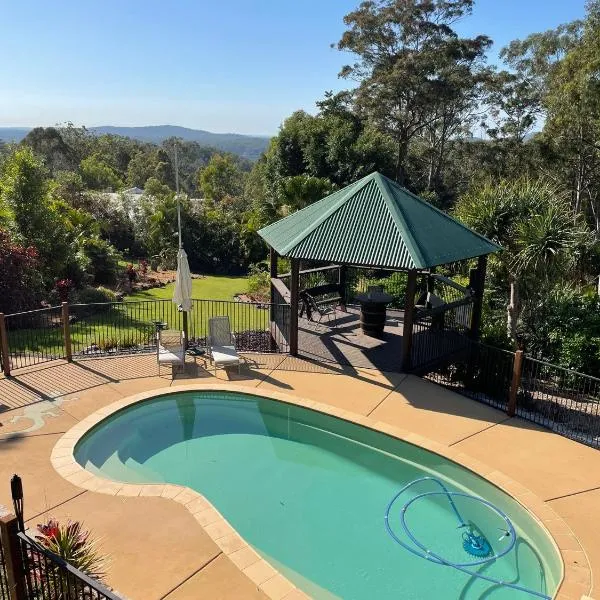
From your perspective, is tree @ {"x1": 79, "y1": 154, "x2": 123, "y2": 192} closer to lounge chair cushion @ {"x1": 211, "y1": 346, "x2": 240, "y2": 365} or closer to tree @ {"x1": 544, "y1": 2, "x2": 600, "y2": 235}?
tree @ {"x1": 544, "y1": 2, "x2": 600, "y2": 235}

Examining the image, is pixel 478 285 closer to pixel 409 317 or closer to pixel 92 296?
pixel 409 317

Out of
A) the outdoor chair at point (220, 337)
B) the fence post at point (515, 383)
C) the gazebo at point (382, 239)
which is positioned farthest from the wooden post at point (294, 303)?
the fence post at point (515, 383)

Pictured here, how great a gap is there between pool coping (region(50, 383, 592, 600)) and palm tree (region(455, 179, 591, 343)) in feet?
19.4

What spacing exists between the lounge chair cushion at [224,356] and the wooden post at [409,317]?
11.9 ft

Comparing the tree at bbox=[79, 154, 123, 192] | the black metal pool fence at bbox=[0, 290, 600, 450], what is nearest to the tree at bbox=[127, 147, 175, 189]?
the tree at bbox=[79, 154, 123, 192]

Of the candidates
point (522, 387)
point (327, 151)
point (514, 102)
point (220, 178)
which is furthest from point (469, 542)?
point (220, 178)

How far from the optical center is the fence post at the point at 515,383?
9570 millimetres

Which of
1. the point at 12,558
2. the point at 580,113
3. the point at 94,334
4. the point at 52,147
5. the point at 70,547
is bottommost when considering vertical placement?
the point at 94,334

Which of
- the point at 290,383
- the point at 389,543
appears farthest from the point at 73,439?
the point at 389,543

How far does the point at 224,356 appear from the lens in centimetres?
1166

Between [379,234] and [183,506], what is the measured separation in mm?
6797

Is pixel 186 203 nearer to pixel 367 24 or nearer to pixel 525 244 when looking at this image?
pixel 367 24

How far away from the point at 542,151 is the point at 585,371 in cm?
2171

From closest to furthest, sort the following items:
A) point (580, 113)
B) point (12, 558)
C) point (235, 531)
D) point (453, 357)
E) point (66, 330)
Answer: point (12, 558)
point (235, 531)
point (66, 330)
point (453, 357)
point (580, 113)
